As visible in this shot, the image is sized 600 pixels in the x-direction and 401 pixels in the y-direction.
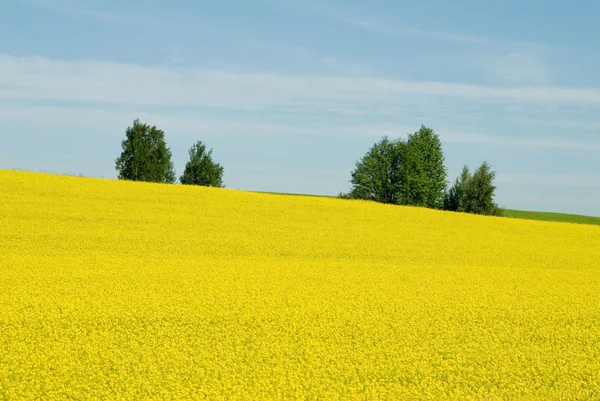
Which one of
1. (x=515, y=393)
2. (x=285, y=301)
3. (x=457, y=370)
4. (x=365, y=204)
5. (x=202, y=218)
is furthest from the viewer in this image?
(x=365, y=204)

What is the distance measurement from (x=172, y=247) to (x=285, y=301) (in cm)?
820

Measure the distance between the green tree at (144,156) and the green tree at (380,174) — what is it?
1474 centimetres

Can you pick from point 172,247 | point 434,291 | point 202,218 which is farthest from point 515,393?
point 202,218

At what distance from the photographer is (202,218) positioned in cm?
2519

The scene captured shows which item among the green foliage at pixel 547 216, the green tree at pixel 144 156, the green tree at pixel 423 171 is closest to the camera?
the green tree at pixel 144 156

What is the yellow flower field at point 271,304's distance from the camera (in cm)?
918

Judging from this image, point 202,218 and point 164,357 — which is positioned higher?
point 202,218

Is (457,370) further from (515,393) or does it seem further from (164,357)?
(164,357)

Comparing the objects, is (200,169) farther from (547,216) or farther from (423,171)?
(547,216)

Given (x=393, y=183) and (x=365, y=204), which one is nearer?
(x=365, y=204)

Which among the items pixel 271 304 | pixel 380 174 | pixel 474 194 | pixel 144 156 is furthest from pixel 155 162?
pixel 271 304

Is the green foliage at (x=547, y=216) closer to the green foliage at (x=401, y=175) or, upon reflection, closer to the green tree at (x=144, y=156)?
the green foliage at (x=401, y=175)

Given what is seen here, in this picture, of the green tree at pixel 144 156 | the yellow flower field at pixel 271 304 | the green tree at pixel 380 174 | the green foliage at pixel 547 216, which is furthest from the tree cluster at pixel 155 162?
the green foliage at pixel 547 216

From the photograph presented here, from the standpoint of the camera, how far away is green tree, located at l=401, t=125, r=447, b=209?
171ft
